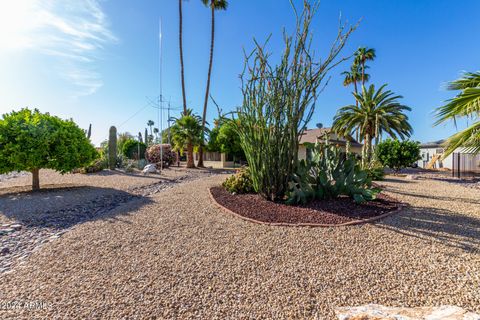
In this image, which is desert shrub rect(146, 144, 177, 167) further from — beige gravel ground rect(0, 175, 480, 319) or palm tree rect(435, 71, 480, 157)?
palm tree rect(435, 71, 480, 157)

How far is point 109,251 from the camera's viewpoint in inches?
116

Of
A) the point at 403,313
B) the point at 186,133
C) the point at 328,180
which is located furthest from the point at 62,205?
the point at 186,133

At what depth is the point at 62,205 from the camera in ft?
17.6

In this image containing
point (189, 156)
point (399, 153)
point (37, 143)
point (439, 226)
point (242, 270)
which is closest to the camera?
point (242, 270)

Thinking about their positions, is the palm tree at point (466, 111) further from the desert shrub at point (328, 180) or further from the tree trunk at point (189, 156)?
the tree trunk at point (189, 156)

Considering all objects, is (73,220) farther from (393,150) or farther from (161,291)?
(393,150)

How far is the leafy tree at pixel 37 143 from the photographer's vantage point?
634 centimetres

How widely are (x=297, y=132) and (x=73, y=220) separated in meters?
4.84

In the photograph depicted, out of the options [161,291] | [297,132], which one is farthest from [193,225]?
[297,132]

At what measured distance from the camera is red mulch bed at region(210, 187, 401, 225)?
4.03 meters

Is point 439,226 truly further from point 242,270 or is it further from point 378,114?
point 378,114

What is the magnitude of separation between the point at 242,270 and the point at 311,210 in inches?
94.8

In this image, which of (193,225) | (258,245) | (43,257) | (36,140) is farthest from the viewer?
(36,140)

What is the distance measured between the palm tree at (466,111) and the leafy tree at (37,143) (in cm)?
984
